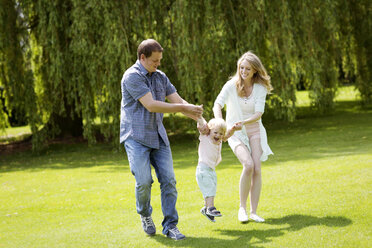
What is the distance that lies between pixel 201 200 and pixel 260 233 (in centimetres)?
194

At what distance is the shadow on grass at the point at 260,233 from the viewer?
15.5 feet

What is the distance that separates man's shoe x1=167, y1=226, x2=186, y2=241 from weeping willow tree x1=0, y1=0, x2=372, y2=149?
278 inches

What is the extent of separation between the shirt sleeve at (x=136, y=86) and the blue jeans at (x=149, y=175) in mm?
462

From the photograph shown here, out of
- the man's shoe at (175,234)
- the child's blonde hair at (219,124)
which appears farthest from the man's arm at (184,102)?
the man's shoe at (175,234)

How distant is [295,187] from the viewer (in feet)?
23.1

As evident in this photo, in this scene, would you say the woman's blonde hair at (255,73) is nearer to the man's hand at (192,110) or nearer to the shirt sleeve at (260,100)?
the shirt sleeve at (260,100)

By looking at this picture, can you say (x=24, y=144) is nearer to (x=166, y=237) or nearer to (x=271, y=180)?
(x=271, y=180)

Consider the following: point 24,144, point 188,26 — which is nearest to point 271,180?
point 188,26

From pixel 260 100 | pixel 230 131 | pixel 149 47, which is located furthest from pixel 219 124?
pixel 149 47

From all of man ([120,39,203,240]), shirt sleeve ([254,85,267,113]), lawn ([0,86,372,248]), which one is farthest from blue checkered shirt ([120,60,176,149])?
shirt sleeve ([254,85,267,113])

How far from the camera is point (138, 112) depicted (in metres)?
4.88

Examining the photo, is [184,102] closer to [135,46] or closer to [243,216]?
[243,216]

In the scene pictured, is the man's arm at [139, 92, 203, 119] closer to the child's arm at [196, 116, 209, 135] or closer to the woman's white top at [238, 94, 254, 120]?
the child's arm at [196, 116, 209, 135]

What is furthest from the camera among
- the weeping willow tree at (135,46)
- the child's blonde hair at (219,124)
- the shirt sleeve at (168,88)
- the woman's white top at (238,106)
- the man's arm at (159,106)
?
the weeping willow tree at (135,46)
